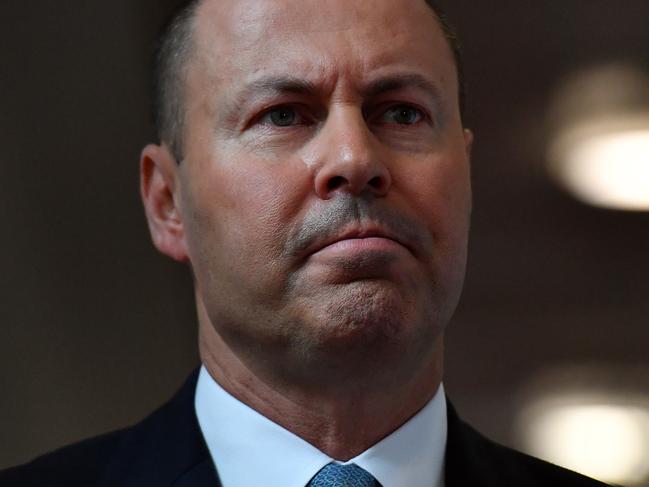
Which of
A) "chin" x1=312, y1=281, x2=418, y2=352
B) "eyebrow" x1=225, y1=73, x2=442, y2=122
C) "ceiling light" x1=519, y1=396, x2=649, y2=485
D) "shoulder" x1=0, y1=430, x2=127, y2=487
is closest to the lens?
"chin" x1=312, y1=281, x2=418, y2=352

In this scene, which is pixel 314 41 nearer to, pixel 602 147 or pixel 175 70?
pixel 175 70

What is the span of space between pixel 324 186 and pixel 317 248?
0.08m

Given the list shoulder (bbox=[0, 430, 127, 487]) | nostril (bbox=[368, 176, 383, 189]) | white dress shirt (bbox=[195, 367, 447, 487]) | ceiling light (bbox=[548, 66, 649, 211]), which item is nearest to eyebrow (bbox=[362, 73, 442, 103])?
nostril (bbox=[368, 176, 383, 189])

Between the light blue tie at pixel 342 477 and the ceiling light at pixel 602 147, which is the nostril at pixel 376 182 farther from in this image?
the ceiling light at pixel 602 147

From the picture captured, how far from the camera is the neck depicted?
1.87m

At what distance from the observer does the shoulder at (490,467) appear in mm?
1935

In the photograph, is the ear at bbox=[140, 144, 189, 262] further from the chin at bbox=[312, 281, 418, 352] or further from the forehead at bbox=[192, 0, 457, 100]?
the chin at bbox=[312, 281, 418, 352]

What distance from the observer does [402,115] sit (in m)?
1.92

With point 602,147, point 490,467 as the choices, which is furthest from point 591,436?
point 490,467

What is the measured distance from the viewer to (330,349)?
1.78 m

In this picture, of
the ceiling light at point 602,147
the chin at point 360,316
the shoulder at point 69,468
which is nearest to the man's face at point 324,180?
the chin at point 360,316

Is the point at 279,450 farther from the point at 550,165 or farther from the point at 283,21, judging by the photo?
the point at 550,165

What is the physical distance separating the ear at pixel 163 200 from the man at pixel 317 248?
4cm

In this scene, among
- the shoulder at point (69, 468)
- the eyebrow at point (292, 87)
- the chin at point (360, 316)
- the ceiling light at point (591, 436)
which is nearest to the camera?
the chin at point (360, 316)
